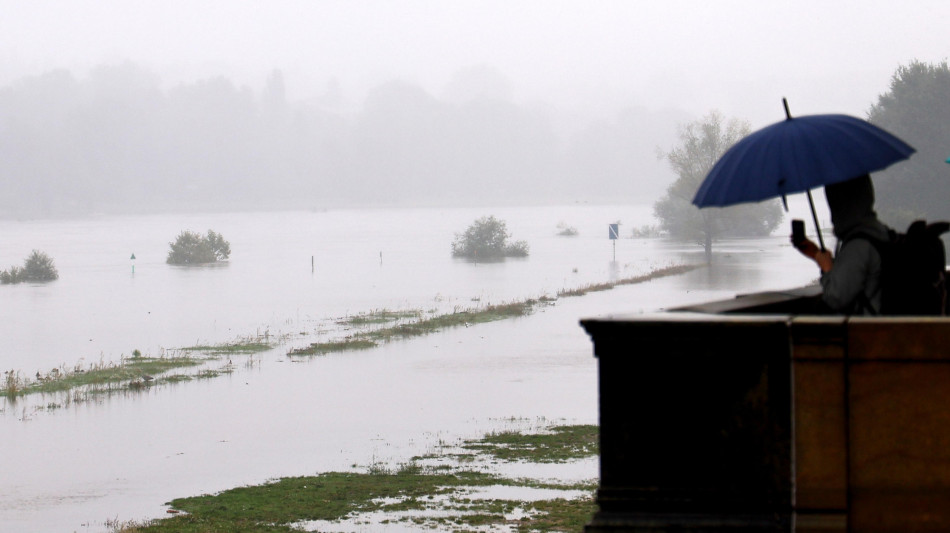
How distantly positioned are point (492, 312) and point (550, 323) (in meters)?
6.07

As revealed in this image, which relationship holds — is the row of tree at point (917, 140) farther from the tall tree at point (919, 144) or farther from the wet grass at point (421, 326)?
the wet grass at point (421, 326)

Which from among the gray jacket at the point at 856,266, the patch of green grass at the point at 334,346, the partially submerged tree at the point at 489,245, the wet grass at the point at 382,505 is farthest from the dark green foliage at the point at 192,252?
the gray jacket at the point at 856,266

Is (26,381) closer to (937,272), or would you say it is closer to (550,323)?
(550,323)

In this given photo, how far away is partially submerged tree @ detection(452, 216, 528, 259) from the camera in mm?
130625

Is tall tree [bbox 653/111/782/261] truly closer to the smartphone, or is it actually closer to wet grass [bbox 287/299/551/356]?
wet grass [bbox 287/299/551/356]

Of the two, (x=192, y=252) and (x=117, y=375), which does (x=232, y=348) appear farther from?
(x=192, y=252)

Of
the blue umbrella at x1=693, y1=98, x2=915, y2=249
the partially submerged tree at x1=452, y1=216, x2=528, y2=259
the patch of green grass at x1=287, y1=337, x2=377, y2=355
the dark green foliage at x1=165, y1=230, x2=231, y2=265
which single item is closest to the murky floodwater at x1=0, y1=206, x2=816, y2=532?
the patch of green grass at x1=287, y1=337, x2=377, y2=355

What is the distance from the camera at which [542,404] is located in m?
32.7

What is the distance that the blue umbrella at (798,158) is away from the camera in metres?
7.16

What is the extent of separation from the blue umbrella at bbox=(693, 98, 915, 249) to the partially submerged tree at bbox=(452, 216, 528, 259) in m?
122

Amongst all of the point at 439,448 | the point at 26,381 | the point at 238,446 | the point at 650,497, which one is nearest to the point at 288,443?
the point at 238,446

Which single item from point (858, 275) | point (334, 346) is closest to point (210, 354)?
point (334, 346)

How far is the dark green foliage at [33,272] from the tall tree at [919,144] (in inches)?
2953

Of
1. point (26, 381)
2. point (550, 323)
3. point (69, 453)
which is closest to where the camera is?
point (69, 453)
